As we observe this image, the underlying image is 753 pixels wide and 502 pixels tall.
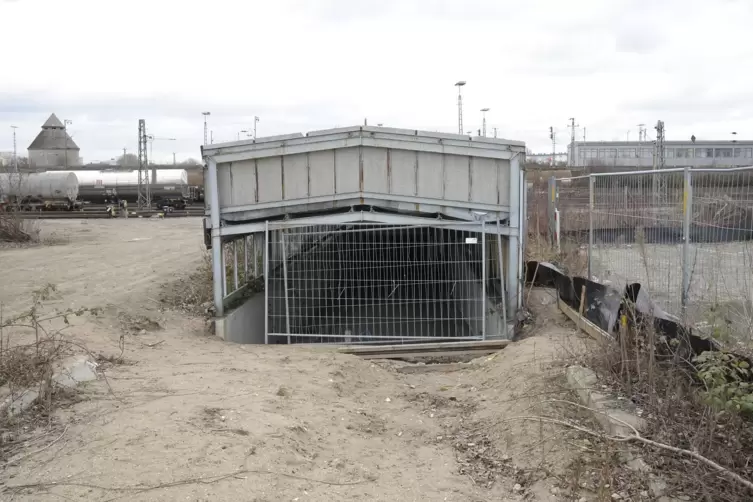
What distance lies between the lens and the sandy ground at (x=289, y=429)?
14.4 feet

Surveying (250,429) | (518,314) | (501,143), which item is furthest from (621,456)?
(501,143)

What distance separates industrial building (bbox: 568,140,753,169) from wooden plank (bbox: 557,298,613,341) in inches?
2028

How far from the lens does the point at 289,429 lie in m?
5.50

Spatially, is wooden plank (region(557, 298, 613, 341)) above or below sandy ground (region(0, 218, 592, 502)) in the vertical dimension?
above

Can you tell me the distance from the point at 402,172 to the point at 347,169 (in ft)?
3.02

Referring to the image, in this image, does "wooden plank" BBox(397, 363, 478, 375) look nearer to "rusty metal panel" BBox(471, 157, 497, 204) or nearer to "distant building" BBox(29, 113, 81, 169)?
"rusty metal panel" BBox(471, 157, 497, 204)

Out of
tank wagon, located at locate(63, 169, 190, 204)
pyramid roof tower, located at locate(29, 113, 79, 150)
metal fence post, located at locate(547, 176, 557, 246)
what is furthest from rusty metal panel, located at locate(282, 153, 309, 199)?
pyramid roof tower, located at locate(29, 113, 79, 150)

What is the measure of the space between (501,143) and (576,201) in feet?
8.33

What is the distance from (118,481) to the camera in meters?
4.22

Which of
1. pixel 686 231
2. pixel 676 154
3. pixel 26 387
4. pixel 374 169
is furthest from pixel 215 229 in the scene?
pixel 676 154

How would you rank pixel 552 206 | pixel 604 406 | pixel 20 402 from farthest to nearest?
1. pixel 552 206
2. pixel 20 402
3. pixel 604 406

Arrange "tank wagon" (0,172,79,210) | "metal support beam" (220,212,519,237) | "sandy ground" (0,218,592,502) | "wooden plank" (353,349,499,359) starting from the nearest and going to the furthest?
"sandy ground" (0,218,592,502), "wooden plank" (353,349,499,359), "metal support beam" (220,212,519,237), "tank wagon" (0,172,79,210)

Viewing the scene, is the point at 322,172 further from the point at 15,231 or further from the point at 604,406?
the point at 15,231

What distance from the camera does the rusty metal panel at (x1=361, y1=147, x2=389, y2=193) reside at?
35.1 ft
